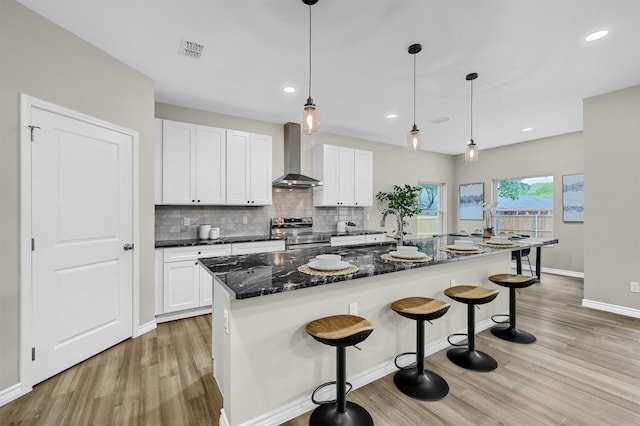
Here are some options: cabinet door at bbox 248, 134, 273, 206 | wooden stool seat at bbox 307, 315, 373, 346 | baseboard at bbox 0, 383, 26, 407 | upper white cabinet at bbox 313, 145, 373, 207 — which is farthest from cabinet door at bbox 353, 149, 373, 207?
baseboard at bbox 0, 383, 26, 407

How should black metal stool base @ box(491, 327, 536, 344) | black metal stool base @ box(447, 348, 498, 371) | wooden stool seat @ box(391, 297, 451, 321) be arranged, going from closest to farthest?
wooden stool seat @ box(391, 297, 451, 321), black metal stool base @ box(447, 348, 498, 371), black metal stool base @ box(491, 327, 536, 344)

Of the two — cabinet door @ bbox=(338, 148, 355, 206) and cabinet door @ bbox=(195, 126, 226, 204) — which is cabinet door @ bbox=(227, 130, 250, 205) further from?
cabinet door @ bbox=(338, 148, 355, 206)

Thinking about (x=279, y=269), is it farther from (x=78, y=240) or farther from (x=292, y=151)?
(x=292, y=151)

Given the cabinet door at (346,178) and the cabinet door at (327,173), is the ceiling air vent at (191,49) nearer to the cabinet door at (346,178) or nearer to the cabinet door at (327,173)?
the cabinet door at (327,173)

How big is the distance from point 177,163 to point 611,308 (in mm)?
5697

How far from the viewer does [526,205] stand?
6.21 metres

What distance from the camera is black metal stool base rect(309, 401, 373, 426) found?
1679mm

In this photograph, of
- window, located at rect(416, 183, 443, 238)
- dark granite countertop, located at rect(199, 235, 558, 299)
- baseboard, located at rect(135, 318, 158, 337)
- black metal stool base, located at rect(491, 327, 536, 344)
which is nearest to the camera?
dark granite countertop, located at rect(199, 235, 558, 299)

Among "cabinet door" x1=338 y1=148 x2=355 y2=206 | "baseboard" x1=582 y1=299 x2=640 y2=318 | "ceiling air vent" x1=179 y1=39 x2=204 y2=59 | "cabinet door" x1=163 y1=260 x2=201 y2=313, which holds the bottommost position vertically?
"baseboard" x1=582 y1=299 x2=640 y2=318

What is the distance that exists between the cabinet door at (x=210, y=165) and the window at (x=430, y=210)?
15.7 feet

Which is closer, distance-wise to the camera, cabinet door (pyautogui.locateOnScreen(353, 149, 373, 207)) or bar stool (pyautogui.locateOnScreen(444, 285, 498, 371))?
bar stool (pyautogui.locateOnScreen(444, 285, 498, 371))

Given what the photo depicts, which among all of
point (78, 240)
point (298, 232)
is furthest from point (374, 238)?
point (78, 240)

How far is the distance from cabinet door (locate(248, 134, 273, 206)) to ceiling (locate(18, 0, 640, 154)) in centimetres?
43

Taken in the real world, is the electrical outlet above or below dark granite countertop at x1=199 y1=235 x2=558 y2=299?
below
